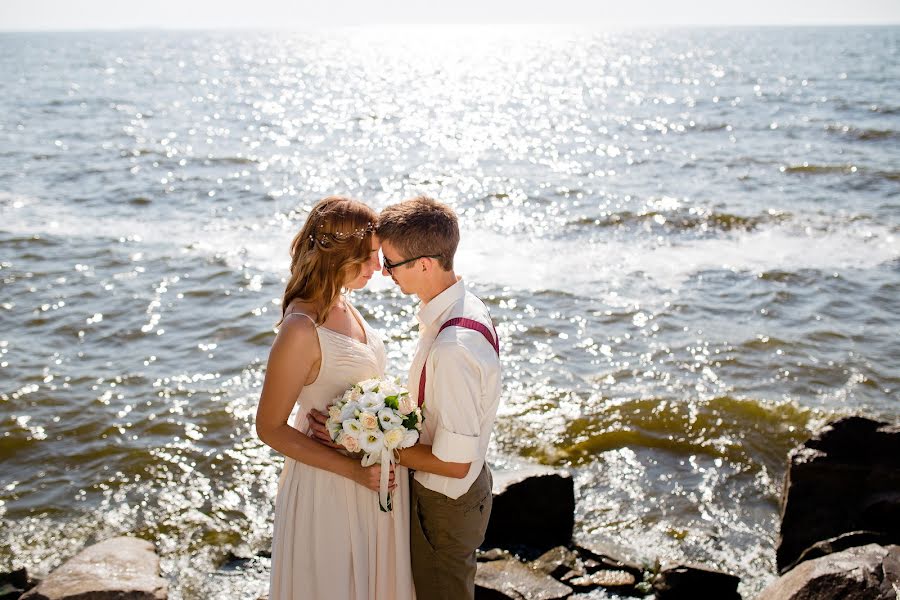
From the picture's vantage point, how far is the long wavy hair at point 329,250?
4.22 m

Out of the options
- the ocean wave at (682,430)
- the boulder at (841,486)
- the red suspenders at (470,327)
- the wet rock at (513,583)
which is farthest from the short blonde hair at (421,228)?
the ocean wave at (682,430)

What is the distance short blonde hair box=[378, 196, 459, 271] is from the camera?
3.90 metres

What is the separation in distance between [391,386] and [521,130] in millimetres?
31960

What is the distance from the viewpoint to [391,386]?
13.1ft

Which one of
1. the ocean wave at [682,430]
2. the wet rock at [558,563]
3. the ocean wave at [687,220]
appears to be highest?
the ocean wave at [687,220]

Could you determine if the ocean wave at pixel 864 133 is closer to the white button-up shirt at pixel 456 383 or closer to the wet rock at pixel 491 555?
the wet rock at pixel 491 555

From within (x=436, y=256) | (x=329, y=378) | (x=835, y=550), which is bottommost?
(x=835, y=550)

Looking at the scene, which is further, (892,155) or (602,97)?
(602,97)

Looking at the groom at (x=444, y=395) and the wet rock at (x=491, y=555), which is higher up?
the groom at (x=444, y=395)

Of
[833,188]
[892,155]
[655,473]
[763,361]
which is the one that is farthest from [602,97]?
[655,473]

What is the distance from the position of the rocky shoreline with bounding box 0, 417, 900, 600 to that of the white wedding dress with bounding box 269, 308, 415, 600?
206 centimetres

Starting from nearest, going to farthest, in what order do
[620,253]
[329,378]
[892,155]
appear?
1. [329,378]
2. [620,253]
3. [892,155]

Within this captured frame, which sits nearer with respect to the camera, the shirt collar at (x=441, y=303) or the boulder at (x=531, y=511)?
the shirt collar at (x=441, y=303)

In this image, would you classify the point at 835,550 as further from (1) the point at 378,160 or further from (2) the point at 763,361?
(1) the point at 378,160
